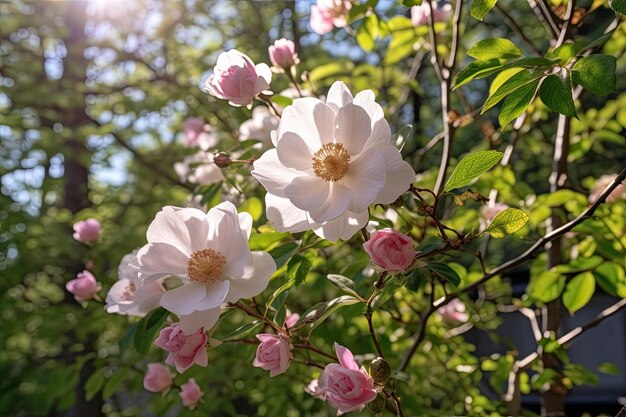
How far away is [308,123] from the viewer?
68cm

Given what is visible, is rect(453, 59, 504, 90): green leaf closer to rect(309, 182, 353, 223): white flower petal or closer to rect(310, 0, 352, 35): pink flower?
rect(309, 182, 353, 223): white flower petal

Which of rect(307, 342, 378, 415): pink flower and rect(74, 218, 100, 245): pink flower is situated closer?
rect(307, 342, 378, 415): pink flower

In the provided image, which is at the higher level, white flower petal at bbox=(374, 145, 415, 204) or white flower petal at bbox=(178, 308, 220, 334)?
white flower petal at bbox=(374, 145, 415, 204)

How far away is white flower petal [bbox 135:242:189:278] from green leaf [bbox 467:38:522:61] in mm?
481

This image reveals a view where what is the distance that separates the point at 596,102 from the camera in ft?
16.6

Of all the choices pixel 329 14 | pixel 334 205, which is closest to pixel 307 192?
pixel 334 205

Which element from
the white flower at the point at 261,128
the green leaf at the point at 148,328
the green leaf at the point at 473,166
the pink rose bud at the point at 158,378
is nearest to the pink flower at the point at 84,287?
the pink rose bud at the point at 158,378

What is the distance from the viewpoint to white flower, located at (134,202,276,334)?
667 millimetres

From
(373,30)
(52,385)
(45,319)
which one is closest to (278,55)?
(373,30)

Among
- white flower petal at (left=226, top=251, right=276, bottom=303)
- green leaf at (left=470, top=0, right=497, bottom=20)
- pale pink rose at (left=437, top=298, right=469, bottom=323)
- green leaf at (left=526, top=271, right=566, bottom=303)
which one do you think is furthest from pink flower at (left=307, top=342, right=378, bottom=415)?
pale pink rose at (left=437, top=298, right=469, bottom=323)

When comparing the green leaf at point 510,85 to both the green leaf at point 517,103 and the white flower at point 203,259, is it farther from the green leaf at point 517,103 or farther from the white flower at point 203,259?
the white flower at point 203,259

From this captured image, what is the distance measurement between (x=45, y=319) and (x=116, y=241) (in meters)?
0.84

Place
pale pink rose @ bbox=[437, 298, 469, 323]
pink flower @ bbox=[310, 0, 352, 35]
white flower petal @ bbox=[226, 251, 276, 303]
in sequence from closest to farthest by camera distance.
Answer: white flower petal @ bbox=[226, 251, 276, 303] → pink flower @ bbox=[310, 0, 352, 35] → pale pink rose @ bbox=[437, 298, 469, 323]

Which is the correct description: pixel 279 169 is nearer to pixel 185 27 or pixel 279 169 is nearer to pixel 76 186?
pixel 76 186
